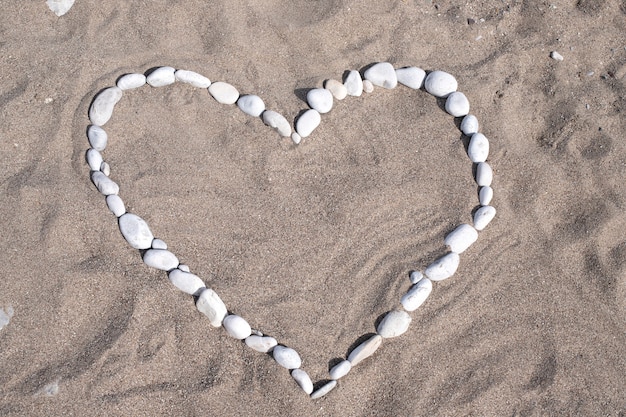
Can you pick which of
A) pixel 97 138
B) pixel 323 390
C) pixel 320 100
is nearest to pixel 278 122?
pixel 320 100

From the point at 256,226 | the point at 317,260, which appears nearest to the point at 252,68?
the point at 256,226

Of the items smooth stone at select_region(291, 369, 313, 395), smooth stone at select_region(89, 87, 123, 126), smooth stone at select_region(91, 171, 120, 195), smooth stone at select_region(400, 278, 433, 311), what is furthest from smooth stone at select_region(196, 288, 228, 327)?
smooth stone at select_region(89, 87, 123, 126)

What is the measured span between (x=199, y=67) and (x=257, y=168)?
694mm

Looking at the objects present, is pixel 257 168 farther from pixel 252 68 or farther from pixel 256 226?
pixel 252 68

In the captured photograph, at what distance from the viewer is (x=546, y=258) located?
124 inches

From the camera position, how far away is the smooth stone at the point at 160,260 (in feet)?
9.68

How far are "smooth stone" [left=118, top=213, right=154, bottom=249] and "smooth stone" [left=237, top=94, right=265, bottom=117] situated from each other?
0.82 metres

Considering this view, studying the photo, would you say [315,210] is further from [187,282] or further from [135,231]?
[135,231]

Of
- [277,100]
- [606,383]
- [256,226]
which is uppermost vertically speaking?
[277,100]

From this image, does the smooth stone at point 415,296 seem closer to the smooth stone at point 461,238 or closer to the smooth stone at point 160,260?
the smooth stone at point 461,238

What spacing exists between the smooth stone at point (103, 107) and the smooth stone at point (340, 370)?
66.0 inches

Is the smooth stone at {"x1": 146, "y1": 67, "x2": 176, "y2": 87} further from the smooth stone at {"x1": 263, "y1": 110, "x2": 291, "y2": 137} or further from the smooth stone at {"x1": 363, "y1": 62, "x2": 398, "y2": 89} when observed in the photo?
the smooth stone at {"x1": 363, "y1": 62, "x2": 398, "y2": 89}

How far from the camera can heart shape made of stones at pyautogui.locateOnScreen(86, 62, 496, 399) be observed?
2.85 metres

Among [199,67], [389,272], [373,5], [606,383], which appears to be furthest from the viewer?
[373,5]
